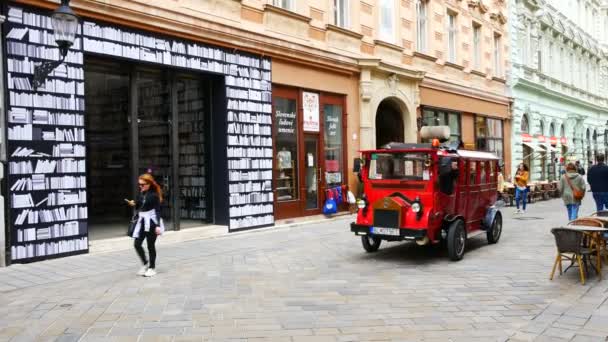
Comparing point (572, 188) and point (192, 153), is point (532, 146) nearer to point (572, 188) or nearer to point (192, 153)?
point (572, 188)

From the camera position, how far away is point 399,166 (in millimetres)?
9383

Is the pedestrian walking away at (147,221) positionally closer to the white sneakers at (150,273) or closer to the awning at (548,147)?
the white sneakers at (150,273)

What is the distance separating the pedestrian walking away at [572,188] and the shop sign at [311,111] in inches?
250

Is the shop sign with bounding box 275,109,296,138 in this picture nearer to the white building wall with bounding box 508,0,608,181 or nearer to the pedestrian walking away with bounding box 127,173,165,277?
the pedestrian walking away with bounding box 127,173,165,277

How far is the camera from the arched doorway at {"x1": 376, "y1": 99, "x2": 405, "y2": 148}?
19.3 m

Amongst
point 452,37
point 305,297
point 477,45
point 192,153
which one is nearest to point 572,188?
point 305,297

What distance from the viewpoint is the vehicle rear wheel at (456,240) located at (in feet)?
28.9

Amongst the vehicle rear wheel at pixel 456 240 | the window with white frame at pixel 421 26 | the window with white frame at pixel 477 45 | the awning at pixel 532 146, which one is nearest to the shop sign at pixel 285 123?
the vehicle rear wheel at pixel 456 240

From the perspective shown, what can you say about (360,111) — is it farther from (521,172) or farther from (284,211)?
(521,172)

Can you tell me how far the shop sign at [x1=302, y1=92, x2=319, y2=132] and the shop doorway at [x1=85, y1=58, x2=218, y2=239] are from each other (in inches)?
117

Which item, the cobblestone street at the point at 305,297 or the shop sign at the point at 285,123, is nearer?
the cobblestone street at the point at 305,297

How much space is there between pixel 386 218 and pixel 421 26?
525 inches

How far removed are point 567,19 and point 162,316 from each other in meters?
35.6

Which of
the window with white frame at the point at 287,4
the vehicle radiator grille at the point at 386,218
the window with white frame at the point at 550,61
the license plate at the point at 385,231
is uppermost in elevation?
the window with white frame at the point at 550,61
